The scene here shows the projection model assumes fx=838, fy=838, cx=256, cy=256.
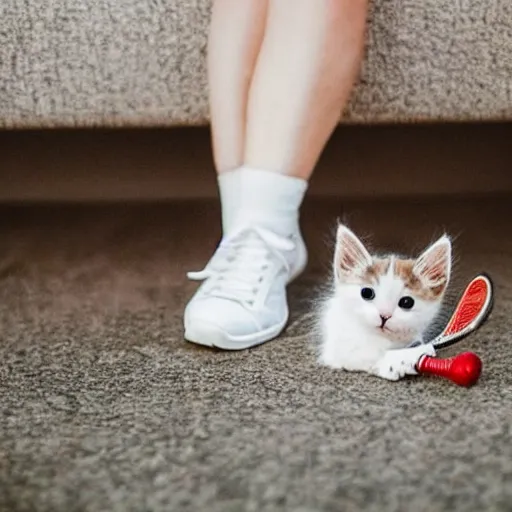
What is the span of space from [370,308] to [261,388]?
0.11 metres

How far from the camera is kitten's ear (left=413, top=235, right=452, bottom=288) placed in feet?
2.27

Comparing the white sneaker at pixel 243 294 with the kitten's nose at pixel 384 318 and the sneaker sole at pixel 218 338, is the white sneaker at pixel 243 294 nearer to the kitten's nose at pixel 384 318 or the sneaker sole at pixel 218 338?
the sneaker sole at pixel 218 338

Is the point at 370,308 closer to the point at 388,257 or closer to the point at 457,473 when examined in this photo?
the point at 388,257

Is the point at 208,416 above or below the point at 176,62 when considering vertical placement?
below

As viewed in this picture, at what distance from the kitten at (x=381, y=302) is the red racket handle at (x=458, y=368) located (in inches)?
0.8

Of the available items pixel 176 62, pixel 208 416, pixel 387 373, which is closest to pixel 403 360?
pixel 387 373

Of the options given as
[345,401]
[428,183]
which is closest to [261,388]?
[345,401]

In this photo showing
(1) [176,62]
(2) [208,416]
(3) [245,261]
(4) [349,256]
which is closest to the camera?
(2) [208,416]

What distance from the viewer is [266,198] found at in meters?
0.84

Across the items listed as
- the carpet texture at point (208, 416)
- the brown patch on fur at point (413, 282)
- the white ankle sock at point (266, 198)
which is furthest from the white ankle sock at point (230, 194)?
the brown patch on fur at point (413, 282)

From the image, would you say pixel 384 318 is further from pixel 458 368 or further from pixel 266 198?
pixel 266 198

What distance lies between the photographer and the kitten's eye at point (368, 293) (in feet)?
2.28

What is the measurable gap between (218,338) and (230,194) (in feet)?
0.58

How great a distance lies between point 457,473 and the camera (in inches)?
19.6
